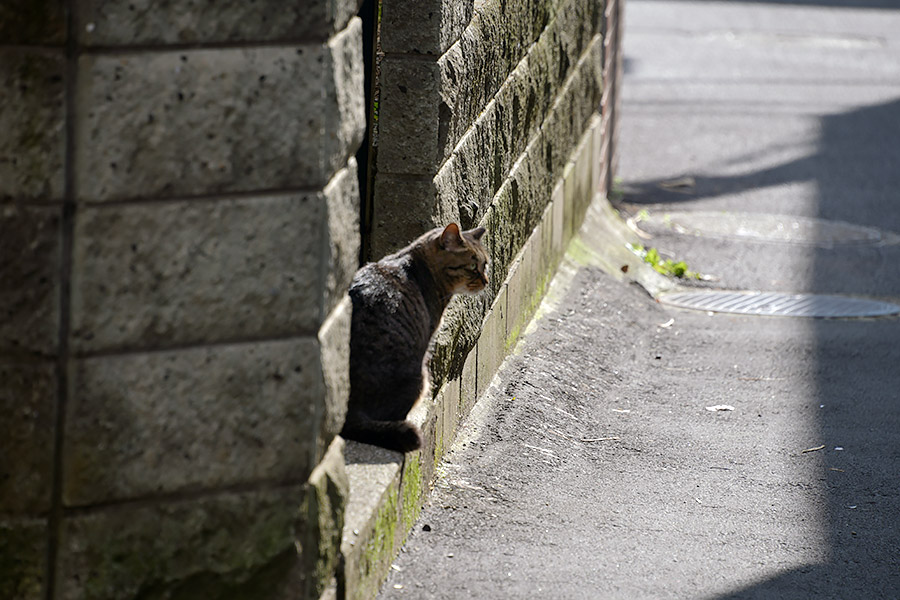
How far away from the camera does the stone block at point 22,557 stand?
262 cm

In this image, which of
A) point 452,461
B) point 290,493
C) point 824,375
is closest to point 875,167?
point 824,375

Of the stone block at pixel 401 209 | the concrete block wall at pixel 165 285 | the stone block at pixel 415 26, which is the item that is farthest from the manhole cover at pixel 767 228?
the concrete block wall at pixel 165 285

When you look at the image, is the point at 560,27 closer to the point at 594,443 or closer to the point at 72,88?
the point at 594,443

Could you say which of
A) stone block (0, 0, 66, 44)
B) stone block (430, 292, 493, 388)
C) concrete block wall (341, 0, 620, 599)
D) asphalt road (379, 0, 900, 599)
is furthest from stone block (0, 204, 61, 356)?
stone block (430, 292, 493, 388)

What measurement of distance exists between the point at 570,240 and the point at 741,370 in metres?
1.84

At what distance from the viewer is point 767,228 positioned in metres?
9.54

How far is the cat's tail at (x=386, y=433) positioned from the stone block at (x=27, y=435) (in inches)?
49.3

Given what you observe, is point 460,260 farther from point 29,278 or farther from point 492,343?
point 29,278

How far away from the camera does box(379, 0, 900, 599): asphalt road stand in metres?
3.91

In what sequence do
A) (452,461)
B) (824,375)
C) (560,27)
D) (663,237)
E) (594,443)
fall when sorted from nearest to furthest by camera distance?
(452,461) < (594,443) < (824,375) < (560,27) < (663,237)

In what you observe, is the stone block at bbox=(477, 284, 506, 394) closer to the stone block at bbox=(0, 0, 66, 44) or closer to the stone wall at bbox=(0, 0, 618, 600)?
the stone wall at bbox=(0, 0, 618, 600)

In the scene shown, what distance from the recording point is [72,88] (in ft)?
Result: 8.11

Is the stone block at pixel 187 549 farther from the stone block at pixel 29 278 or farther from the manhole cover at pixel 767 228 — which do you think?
the manhole cover at pixel 767 228

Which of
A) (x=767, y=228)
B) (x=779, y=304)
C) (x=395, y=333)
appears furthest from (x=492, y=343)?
(x=767, y=228)
